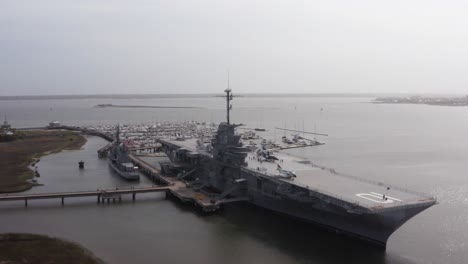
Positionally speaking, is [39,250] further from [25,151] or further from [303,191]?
[25,151]

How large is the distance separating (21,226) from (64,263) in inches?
354

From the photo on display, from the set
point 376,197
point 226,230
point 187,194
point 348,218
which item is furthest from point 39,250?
point 376,197

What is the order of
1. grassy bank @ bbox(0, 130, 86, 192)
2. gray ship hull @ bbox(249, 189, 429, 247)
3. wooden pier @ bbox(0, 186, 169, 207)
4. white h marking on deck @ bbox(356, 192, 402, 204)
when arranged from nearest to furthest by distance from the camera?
gray ship hull @ bbox(249, 189, 429, 247) → white h marking on deck @ bbox(356, 192, 402, 204) → wooden pier @ bbox(0, 186, 169, 207) → grassy bank @ bbox(0, 130, 86, 192)

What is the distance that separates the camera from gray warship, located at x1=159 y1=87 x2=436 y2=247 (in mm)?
25578

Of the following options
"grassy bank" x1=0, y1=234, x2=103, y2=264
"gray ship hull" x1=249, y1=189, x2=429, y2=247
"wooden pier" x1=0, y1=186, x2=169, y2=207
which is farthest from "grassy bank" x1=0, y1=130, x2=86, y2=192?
"gray ship hull" x1=249, y1=189, x2=429, y2=247

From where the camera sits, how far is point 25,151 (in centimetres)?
6756

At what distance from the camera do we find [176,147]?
51.2 meters

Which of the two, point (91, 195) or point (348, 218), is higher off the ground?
point (348, 218)

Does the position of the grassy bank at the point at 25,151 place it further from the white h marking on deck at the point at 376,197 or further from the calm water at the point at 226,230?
the white h marking on deck at the point at 376,197

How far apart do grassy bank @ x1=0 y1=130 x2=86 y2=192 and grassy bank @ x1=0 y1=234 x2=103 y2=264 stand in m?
15.5

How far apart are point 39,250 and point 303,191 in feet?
54.5

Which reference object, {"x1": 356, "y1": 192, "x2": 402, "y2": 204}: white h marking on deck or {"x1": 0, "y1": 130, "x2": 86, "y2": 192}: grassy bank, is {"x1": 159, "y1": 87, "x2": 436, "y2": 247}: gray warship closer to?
{"x1": 356, "y1": 192, "x2": 402, "y2": 204}: white h marking on deck

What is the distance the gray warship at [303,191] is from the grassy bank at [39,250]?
12.2 meters

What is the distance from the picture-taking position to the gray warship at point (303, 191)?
83.9ft
